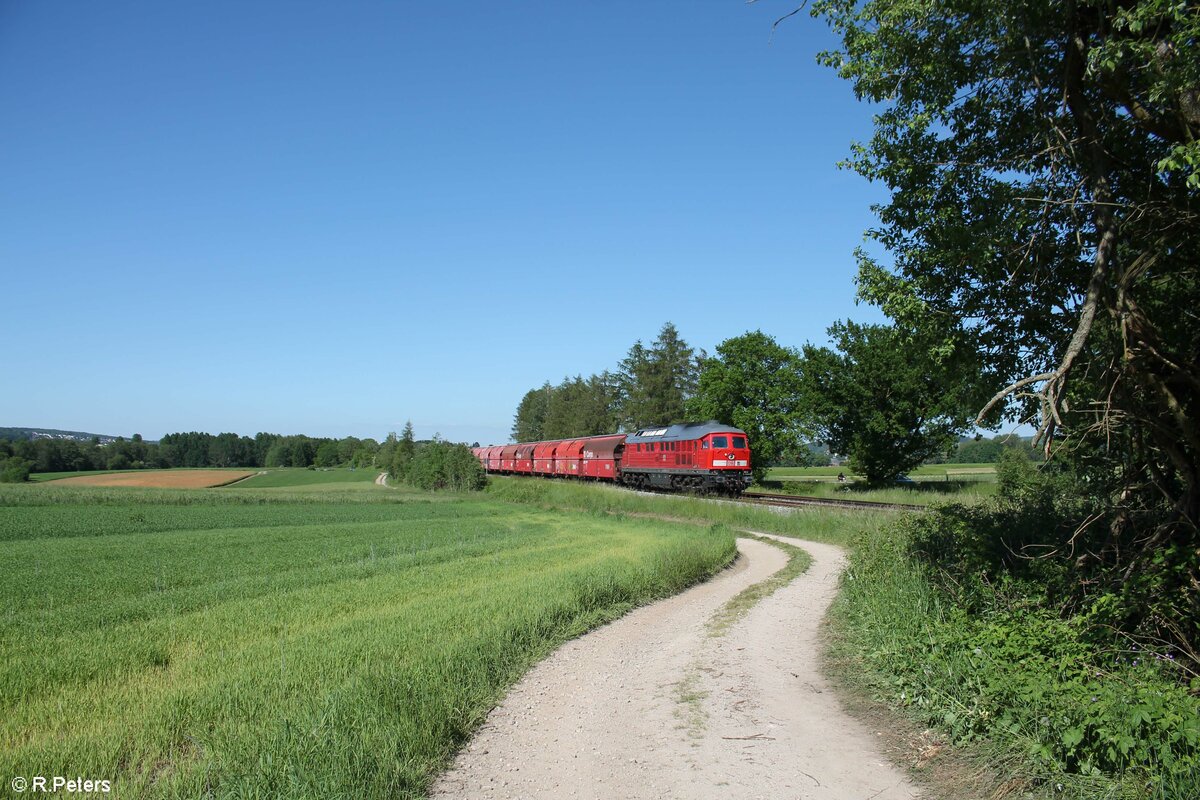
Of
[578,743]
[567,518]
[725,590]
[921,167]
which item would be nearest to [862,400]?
[567,518]

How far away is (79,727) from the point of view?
6.67 meters

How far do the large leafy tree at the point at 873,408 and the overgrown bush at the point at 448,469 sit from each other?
101 ft

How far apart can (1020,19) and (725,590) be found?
37.1 ft

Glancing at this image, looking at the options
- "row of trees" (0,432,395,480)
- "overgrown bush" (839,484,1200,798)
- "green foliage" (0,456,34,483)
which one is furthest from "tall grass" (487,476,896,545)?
"row of trees" (0,432,395,480)

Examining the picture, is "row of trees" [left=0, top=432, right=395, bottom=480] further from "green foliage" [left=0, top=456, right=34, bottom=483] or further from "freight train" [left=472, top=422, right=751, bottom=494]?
"freight train" [left=472, top=422, right=751, bottom=494]

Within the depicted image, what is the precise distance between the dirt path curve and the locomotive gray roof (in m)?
24.5

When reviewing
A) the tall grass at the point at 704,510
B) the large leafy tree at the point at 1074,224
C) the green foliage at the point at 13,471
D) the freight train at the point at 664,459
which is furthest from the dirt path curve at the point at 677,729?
the green foliage at the point at 13,471

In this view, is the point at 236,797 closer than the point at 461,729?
Yes

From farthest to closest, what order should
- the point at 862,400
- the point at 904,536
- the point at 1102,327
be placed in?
the point at 862,400 → the point at 904,536 → the point at 1102,327

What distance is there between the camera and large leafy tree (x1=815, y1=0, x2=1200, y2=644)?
6.14 meters

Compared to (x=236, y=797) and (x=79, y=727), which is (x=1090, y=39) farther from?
(x=79, y=727)

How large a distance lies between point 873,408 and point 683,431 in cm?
1293

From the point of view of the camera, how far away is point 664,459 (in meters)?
38.8

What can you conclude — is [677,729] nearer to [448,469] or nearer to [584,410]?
[448,469]
